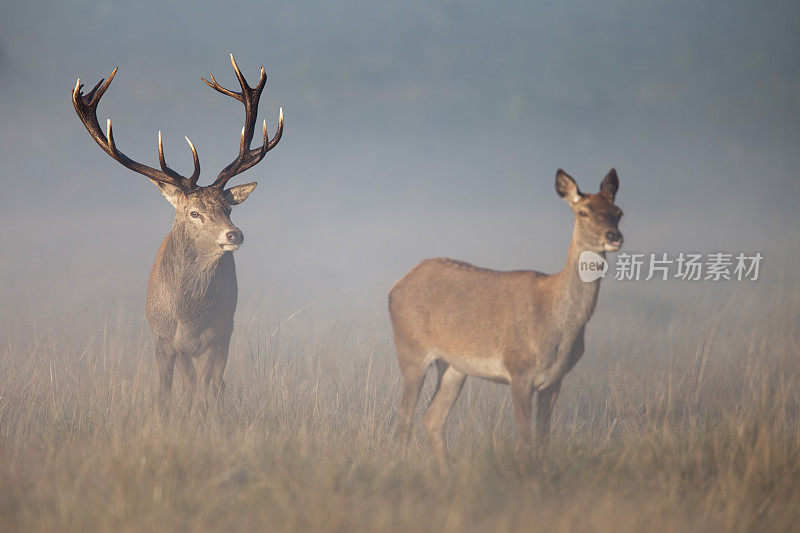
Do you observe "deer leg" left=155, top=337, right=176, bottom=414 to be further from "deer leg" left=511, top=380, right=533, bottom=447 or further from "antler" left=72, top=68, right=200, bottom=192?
"deer leg" left=511, top=380, right=533, bottom=447

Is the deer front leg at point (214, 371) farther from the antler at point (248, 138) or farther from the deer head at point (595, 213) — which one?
the deer head at point (595, 213)

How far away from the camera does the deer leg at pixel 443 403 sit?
5828mm

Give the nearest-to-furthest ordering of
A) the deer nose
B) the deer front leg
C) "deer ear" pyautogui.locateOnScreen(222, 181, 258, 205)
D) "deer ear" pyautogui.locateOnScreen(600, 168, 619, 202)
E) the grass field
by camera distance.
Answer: the grass field < "deer ear" pyautogui.locateOnScreen(600, 168, 619, 202) < the deer nose < the deer front leg < "deer ear" pyautogui.locateOnScreen(222, 181, 258, 205)

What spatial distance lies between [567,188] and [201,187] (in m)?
3.14

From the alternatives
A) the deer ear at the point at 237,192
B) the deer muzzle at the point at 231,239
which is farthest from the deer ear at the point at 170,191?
the deer muzzle at the point at 231,239

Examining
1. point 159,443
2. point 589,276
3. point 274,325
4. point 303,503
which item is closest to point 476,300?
point 589,276

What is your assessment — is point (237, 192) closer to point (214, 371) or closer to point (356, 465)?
point (214, 371)

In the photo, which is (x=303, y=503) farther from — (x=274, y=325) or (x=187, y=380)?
(x=274, y=325)

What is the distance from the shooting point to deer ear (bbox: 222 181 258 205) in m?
6.72

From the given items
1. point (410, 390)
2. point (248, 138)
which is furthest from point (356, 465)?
point (248, 138)

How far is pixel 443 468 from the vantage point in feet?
15.9

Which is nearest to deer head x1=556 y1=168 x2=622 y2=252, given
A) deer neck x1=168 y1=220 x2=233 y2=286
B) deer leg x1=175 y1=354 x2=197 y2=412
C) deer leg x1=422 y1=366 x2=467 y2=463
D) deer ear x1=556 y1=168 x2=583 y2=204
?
deer ear x1=556 y1=168 x2=583 y2=204

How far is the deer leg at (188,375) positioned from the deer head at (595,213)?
3.53m

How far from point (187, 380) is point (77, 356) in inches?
104
